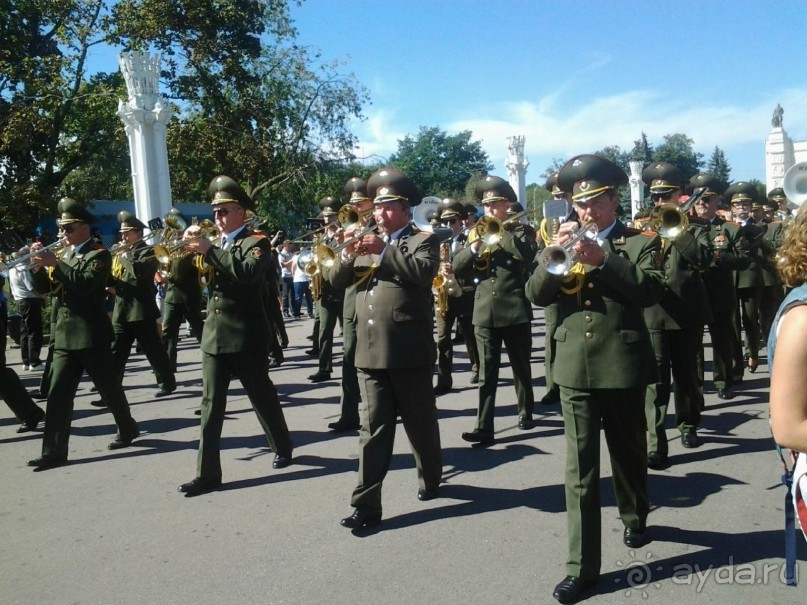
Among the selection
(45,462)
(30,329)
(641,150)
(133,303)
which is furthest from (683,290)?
(641,150)

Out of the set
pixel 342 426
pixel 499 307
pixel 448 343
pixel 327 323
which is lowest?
pixel 342 426

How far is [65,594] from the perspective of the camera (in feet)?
12.5

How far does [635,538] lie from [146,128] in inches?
640

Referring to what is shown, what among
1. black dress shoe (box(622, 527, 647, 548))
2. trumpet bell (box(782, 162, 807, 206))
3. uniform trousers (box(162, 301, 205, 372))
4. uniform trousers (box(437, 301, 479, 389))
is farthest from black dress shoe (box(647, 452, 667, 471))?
Answer: uniform trousers (box(162, 301, 205, 372))

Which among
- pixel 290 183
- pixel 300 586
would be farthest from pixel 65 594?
pixel 290 183

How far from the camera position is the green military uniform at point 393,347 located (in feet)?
14.7

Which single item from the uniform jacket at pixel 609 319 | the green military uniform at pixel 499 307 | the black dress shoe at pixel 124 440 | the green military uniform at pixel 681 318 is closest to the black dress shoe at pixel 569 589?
the uniform jacket at pixel 609 319

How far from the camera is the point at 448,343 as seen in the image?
8617 millimetres

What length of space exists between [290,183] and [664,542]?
2404 cm

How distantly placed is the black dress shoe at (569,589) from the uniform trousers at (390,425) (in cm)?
135

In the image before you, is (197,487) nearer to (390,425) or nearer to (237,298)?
(237,298)

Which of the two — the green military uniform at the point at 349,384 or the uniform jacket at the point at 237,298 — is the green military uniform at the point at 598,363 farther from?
the green military uniform at the point at 349,384

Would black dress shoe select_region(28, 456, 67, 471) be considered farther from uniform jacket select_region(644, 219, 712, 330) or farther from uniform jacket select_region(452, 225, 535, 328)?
uniform jacket select_region(644, 219, 712, 330)

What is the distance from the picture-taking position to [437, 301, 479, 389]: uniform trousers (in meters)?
8.47
